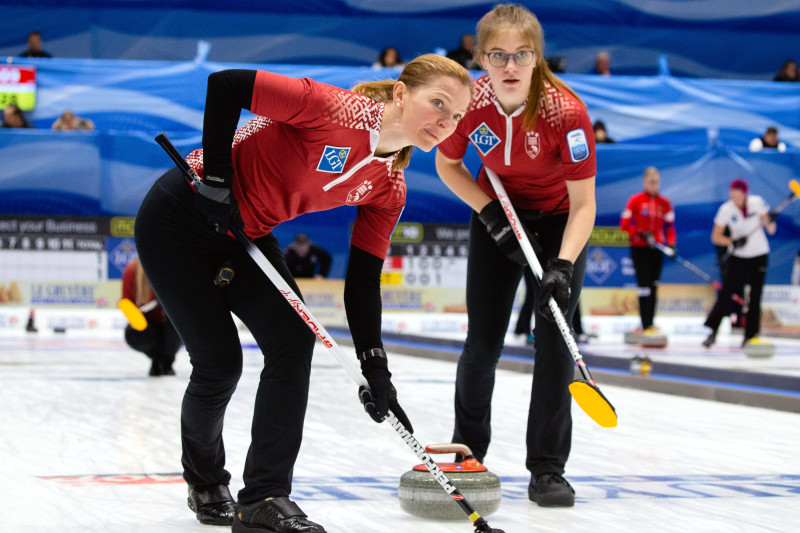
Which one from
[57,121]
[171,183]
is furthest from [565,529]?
[57,121]

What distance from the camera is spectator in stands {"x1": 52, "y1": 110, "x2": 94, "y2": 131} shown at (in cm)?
1065

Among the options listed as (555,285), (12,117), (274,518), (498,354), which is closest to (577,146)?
(555,285)

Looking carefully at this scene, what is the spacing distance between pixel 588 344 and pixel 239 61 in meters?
7.36

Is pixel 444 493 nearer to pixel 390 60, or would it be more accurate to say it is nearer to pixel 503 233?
pixel 503 233

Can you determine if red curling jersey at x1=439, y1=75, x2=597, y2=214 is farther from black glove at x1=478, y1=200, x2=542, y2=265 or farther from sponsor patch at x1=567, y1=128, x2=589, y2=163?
black glove at x1=478, y1=200, x2=542, y2=265

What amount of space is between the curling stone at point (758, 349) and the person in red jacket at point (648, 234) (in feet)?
4.00

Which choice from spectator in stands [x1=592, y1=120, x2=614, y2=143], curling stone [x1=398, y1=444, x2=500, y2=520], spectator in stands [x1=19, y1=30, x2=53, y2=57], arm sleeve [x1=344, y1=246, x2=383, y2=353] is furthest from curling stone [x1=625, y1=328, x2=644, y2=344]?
spectator in stands [x1=19, y1=30, x2=53, y2=57]

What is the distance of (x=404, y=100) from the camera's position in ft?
7.40

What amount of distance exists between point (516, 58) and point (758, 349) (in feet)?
16.6

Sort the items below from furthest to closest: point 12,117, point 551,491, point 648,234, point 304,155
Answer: point 12,117 < point 648,234 < point 551,491 < point 304,155

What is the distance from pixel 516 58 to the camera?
2.69 m

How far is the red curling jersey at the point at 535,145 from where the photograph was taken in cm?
276

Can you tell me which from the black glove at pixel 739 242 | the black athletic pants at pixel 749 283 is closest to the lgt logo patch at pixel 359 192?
the black athletic pants at pixel 749 283

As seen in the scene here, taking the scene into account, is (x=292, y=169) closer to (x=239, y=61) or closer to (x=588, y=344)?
(x=588, y=344)
